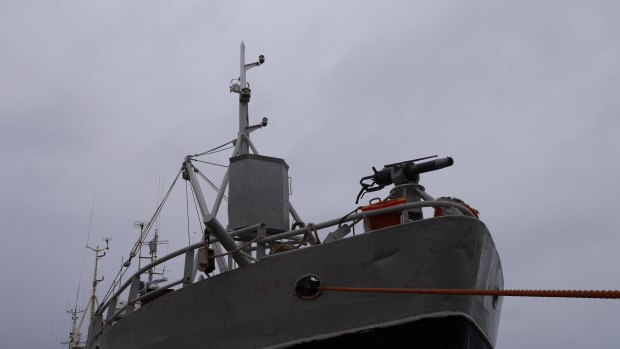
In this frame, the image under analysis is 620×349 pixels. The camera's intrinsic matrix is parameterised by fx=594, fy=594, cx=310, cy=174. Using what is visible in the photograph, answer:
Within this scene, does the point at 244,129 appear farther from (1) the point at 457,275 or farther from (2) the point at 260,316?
Answer: (1) the point at 457,275

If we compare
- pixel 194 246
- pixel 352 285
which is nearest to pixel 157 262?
pixel 194 246

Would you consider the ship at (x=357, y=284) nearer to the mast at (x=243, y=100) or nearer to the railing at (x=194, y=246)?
the railing at (x=194, y=246)

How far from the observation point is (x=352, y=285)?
7.78 meters

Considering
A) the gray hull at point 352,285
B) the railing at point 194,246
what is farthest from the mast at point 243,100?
the gray hull at point 352,285

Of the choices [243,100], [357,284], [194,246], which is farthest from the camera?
[243,100]

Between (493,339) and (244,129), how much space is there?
22.6ft

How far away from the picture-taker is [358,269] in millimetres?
7789

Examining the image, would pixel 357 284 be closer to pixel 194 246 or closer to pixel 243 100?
pixel 194 246

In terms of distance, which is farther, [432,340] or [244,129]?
[244,129]

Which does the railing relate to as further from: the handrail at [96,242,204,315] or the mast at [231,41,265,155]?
the mast at [231,41,265,155]

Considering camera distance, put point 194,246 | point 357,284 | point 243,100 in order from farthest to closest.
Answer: point 243,100
point 194,246
point 357,284

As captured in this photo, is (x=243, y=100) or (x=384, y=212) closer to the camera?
(x=384, y=212)

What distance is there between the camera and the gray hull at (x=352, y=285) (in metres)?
7.54

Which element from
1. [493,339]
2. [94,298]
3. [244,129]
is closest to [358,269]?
[493,339]
